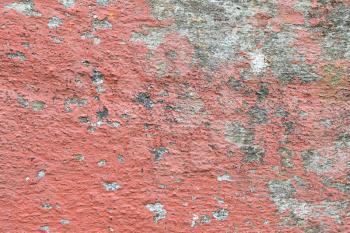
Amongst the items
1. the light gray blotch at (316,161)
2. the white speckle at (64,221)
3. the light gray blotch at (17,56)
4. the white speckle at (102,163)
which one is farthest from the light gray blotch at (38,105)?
the light gray blotch at (316,161)

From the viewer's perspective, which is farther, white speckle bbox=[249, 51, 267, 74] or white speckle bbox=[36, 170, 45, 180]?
white speckle bbox=[249, 51, 267, 74]

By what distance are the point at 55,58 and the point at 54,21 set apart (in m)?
0.13

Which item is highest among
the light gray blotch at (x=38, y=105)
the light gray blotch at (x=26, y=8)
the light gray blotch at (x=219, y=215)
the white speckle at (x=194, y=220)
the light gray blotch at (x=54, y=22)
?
the light gray blotch at (x=26, y=8)

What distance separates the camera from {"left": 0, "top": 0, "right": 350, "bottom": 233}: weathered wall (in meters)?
2.00

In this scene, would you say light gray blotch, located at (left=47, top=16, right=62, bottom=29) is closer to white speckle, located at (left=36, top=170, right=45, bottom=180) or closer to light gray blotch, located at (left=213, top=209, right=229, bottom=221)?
white speckle, located at (left=36, top=170, right=45, bottom=180)

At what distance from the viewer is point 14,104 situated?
2.00m

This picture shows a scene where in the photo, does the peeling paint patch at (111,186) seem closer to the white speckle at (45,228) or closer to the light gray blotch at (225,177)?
the white speckle at (45,228)

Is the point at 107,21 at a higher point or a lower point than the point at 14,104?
higher

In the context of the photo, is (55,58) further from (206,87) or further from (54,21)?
(206,87)

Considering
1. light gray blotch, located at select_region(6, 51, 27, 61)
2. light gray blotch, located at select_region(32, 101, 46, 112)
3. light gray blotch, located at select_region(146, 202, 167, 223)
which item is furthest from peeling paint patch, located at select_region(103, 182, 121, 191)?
light gray blotch, located at select_region(6, 51, 27, 61)

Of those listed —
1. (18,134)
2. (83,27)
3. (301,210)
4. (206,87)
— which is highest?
(83,27)

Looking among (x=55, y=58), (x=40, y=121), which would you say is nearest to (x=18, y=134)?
(x=40, y=121)

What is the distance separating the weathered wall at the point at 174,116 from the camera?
2004 mm

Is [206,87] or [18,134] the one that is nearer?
[18,134]
